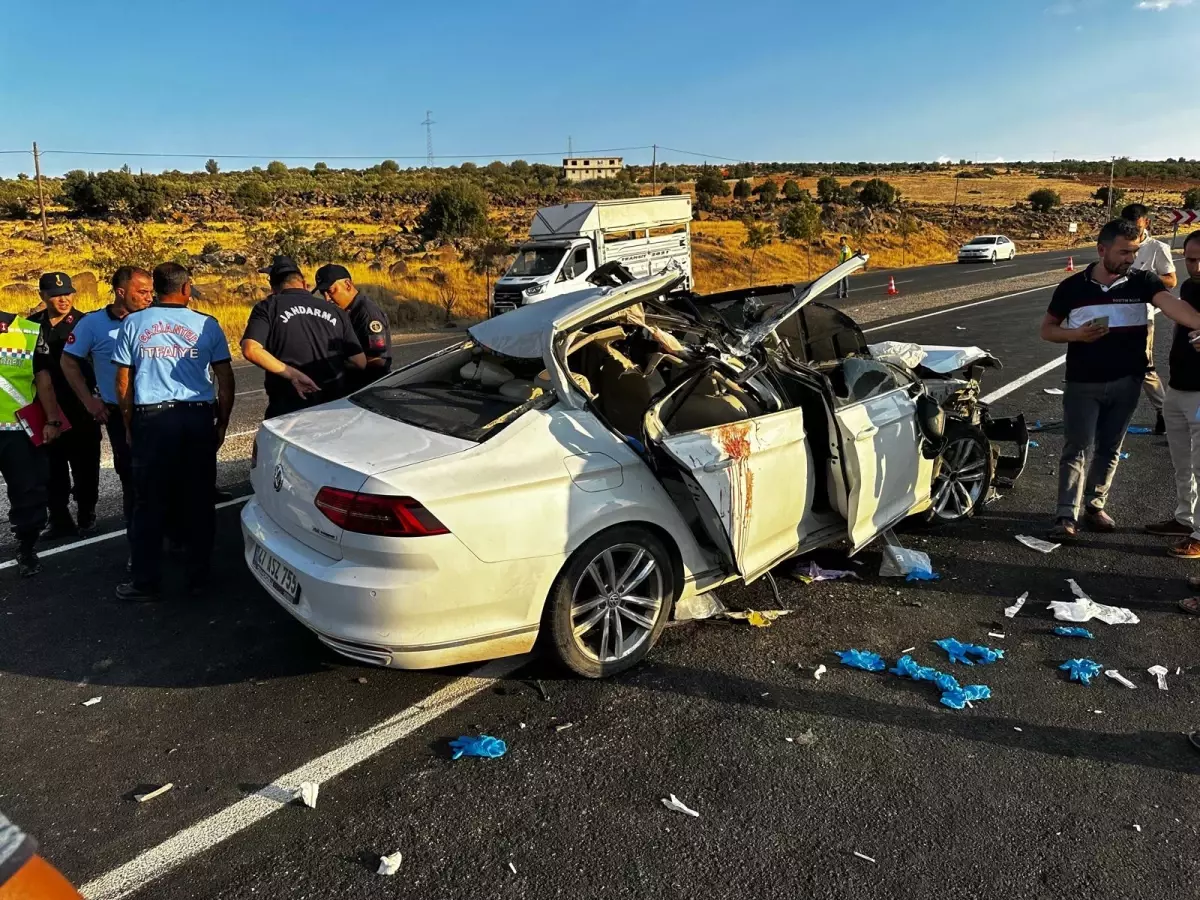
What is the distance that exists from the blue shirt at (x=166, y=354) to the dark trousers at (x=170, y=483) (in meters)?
0.10

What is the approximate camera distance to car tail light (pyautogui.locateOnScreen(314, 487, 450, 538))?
2963mm

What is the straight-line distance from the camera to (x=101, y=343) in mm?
5090

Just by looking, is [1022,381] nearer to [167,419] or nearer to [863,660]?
[863,660]

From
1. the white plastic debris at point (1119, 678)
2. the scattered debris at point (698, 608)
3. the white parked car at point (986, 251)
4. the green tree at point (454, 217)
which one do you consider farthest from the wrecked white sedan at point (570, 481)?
the white parked car at point (986, 251)

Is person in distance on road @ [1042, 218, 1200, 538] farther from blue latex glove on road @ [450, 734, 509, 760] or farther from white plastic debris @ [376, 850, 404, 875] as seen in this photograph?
white plastic debris @ [376, 850, 404, 875]

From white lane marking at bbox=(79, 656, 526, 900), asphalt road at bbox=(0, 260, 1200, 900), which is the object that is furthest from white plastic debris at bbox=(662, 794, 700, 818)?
white lane marking at bbox=(79, 656, 526, 900)

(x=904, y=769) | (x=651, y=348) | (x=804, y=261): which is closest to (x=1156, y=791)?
(x=904, y=769)

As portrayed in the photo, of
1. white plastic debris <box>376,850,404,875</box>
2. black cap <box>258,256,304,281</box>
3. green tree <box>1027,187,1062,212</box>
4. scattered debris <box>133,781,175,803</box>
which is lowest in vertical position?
white plastic debris <box>376,850,404,875</box>

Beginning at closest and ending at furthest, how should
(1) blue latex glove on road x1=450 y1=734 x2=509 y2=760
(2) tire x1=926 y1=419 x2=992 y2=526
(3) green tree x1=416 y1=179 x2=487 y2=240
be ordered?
(1) blue latex glove on road x1=450 y1=734 x2=509 y2=760
(2) tire x1=926 y1=419 x2=992 y2=526
(3) green tree x1=416 y1=179 x2=487 y2=240

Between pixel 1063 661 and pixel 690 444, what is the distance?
2.01 meters

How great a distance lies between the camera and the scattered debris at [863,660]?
12.0ft

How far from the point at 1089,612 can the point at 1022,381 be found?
691 cm

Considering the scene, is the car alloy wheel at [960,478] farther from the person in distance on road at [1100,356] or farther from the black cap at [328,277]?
the black cap at [328,277]

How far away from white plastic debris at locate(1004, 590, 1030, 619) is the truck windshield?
1566 cm
